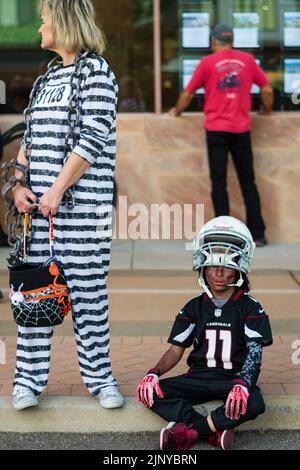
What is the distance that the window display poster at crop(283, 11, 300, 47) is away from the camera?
9.43 metres

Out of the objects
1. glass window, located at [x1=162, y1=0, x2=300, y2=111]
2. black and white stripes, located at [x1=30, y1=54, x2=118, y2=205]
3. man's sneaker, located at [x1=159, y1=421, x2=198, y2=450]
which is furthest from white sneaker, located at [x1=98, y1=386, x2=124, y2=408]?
glass window, located at [x1=162, y1=0, x2=300, y2=111]

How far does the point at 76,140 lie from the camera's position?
4539 mm

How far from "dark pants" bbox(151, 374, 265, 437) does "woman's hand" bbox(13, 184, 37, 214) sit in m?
1.06

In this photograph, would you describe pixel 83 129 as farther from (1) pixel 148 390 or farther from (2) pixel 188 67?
(2) pixel 188 67

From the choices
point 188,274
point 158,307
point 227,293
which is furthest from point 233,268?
point 188,274

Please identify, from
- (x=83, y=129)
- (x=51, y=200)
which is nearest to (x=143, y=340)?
(x=51, y=200)

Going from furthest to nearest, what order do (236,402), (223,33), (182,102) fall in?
(182,102), (223,33), (236,402)

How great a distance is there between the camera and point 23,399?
15.5 feet

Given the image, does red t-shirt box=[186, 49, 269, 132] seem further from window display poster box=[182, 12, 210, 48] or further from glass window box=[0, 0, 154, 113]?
glass window box=[0, 0, 154, 113]

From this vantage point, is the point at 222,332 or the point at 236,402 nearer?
the point at 236,402

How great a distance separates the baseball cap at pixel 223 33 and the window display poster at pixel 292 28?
3.43 feet

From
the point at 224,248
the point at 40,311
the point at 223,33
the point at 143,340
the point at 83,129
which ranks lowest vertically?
the point at 143,340

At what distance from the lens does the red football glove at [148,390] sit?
4.61 m

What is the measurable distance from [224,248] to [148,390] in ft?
2.54
